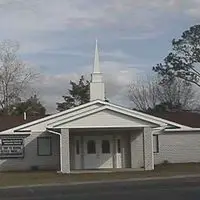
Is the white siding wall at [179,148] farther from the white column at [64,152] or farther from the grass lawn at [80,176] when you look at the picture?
the white column at [64,152]

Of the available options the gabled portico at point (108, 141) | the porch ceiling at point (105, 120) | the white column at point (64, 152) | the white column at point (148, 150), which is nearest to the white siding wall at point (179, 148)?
the gabled portico at point (108, 141)

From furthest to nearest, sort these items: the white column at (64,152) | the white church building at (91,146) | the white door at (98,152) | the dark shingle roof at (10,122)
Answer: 1. the dark shingle roof at (10,122)
2. the white door at (98,152)
3. the white church building at (91,146)
4. the white column at (64,152)

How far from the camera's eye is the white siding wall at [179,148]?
45.1 m

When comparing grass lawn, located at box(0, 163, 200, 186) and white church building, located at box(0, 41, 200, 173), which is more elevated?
white church building, located at box(0, 41, 200, 173)

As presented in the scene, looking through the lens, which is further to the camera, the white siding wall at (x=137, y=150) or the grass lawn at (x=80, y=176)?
the white siding wall at (x=137, y=150)

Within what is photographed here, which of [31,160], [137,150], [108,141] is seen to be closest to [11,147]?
[31,160]

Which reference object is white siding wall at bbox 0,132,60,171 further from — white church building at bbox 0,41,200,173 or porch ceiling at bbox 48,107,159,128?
porch ceiling at bbox 48,107,159,128

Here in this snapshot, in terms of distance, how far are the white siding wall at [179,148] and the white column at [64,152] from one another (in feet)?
27.3

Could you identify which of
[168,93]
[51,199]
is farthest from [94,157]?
[168,93]

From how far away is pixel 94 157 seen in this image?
43.8 metres

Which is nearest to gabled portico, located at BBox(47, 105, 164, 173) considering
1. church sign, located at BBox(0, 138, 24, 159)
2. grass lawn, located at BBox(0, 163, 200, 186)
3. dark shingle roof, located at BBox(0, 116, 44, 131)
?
grass lawn, located at BBox(0, 163, 200, 186)

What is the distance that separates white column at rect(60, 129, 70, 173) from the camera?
38906mm

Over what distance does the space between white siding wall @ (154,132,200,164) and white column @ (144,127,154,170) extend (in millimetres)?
5153

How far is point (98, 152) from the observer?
144 ft
